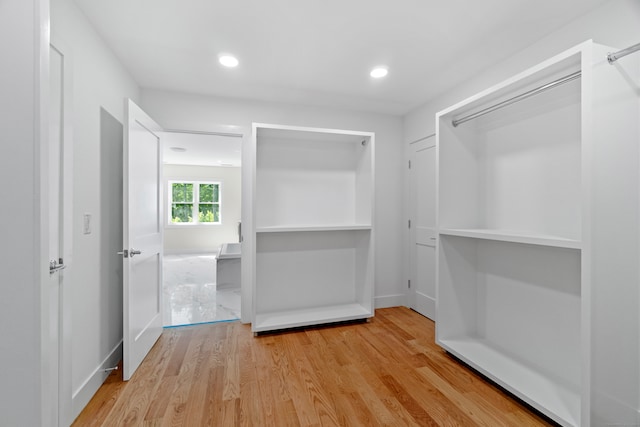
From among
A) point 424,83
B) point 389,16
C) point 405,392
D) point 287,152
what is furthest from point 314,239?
point 389,16

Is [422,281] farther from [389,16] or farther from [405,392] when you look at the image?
[389,16]

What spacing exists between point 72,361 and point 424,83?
350cm

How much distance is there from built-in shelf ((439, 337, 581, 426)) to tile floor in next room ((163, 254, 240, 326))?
2352 millimetres

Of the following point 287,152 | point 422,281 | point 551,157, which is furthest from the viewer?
point 422,281

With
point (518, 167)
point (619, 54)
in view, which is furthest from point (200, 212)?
point (619, 54)

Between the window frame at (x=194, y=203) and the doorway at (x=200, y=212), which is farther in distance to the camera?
the window frame at (x=194, y=203)

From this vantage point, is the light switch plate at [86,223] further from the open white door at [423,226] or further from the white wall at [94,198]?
the open white door at [423,226]

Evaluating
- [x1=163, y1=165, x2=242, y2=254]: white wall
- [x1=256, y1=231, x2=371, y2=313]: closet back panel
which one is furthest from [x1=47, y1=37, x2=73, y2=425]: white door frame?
[x1=163, y1=165, x2=242, y2=254]: white wall

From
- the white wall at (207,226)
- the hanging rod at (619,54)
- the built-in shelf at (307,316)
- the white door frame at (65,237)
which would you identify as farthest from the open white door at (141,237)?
the white wall at (207,226)

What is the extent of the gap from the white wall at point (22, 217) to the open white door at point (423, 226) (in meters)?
3.15

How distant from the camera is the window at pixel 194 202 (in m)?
8.31

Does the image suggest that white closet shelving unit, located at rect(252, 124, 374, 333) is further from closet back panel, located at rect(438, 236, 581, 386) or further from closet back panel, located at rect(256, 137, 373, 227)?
closet back panel, located at rect(438, 236, 581, 386)

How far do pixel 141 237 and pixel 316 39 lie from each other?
204cm

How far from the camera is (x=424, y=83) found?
9.39 feet
